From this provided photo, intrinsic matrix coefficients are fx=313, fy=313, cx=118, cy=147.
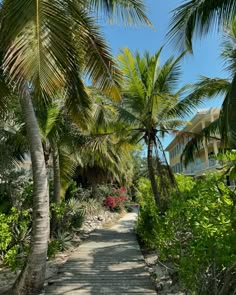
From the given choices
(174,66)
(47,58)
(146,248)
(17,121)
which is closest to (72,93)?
(17,121)

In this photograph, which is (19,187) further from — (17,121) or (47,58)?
(47,58)

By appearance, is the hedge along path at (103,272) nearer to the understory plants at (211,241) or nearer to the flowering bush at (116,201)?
the understory plants at (211,241)

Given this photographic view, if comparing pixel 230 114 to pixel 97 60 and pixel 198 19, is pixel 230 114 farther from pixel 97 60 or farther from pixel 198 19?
pixel 97 60

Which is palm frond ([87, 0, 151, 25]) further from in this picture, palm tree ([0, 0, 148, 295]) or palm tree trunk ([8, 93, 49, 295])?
palm tree trunk ([8, 93, 49, 295])

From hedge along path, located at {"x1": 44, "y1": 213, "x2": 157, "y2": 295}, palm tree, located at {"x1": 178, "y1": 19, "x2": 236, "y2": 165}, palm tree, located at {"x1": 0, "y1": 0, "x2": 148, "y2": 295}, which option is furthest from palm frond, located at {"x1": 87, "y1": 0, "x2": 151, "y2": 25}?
hedge along path, located at {"x1": 44, "y1": 213, "x2": 157, "y2": 295}

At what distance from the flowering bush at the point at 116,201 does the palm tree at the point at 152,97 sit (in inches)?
465

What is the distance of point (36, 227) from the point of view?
637 cm

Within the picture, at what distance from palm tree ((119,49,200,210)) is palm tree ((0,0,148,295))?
8.09 feet

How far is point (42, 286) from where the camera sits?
631 cm

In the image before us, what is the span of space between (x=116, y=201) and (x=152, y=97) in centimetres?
1419

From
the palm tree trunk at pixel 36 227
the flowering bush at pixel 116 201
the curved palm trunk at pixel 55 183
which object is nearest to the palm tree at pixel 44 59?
the palm tree trunk at pixel 36 227

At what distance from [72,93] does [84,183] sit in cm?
1511

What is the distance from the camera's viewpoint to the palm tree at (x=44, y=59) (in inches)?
205

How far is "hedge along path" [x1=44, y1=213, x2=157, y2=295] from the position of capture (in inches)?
260
